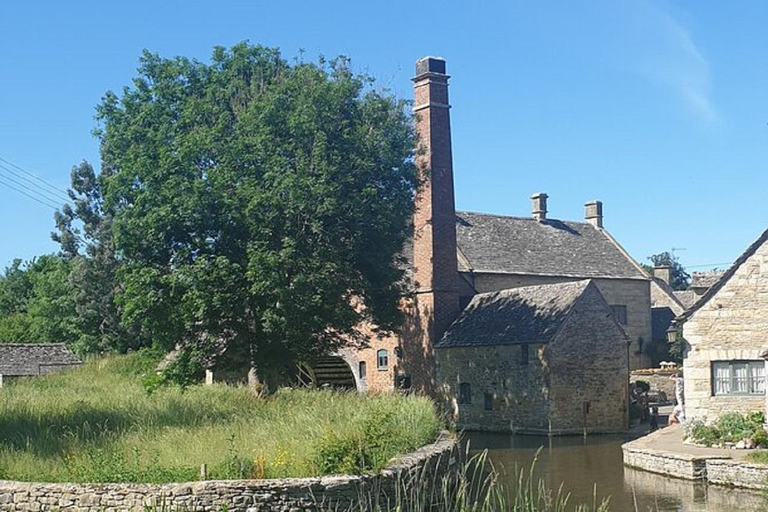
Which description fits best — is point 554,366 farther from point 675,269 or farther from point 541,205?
point 675,269

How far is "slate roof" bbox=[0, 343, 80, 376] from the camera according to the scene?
148ft

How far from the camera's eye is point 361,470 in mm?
13523

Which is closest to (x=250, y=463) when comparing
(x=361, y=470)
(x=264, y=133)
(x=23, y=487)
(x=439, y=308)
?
(x=361, y=470)

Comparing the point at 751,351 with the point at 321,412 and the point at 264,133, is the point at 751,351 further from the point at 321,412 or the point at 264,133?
the point at 264,133

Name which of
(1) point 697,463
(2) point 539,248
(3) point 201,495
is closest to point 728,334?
(1) point 697,463

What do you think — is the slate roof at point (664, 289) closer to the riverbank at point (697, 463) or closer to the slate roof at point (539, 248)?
the slate roof at point (539, 248)

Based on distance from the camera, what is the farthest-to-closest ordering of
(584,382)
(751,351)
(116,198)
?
(584,382), (116,198), (751,351)

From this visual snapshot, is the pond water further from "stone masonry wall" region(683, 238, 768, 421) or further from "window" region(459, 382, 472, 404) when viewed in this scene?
"window" region(459, 382, 472, 404)

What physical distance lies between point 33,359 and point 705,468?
37.4 m

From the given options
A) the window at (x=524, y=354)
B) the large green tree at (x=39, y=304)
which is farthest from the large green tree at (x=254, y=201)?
the large green tree at (x=39, y=304)

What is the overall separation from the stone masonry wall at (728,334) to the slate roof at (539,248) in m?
17.4

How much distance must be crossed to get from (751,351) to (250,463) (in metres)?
15.1

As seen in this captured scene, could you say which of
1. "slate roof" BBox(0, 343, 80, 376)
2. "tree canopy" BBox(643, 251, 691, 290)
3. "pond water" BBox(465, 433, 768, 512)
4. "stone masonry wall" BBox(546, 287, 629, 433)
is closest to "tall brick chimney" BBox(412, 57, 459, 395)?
"stone masonry wall" BBox(546, 287, 629, 433)

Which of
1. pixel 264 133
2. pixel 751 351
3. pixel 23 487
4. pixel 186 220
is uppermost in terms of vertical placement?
pixel 264 133
